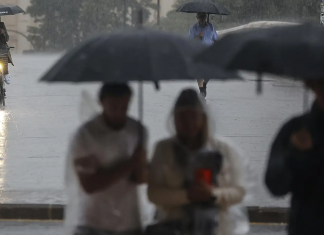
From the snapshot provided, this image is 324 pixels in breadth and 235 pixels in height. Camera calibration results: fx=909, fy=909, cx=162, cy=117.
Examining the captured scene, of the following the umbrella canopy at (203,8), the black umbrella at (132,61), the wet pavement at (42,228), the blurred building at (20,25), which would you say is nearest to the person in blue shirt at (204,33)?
the umbrella canopy at (203,8)

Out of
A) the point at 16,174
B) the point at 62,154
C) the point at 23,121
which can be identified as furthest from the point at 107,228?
the point at 23,121

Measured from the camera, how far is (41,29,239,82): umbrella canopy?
4.26m

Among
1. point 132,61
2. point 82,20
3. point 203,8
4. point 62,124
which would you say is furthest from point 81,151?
point 82,20

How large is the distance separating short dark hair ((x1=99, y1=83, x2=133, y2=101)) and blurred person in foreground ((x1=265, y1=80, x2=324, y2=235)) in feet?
2.50

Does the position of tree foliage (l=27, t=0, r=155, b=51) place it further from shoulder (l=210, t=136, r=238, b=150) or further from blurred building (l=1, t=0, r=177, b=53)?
shoulder (l=210, t=136, r=238, b=150)

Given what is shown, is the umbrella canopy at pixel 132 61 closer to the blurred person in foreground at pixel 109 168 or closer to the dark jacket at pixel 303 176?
the blurred person in foreground at pixel 109 168

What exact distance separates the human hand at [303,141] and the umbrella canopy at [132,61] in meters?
0.57

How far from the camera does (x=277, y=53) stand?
13.1ft

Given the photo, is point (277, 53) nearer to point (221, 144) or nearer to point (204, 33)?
point (221, 144)

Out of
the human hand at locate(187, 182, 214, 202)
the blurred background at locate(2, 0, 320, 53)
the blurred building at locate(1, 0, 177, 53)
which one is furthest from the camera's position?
the blurred building at locate(1, 0, 177, 53)

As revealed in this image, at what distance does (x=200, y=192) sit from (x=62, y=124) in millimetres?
9673

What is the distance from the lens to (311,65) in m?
3.94

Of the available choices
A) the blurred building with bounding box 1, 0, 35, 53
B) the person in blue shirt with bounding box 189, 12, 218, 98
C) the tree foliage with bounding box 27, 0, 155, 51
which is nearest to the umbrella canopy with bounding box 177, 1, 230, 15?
the person in blue shirt with bounding box 189, 12, 218, 98

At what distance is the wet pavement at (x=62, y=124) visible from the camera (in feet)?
28.9
